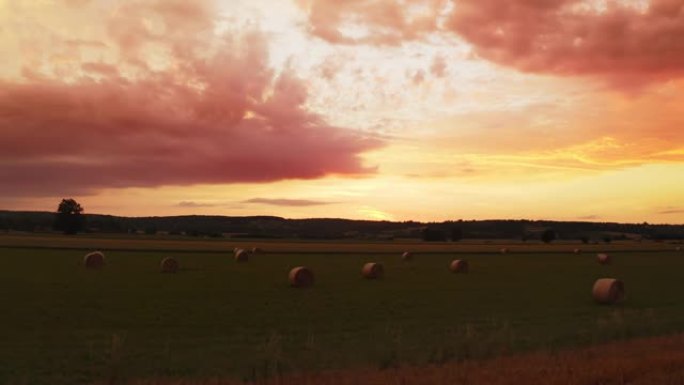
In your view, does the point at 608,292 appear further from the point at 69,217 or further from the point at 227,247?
the point at 69,217

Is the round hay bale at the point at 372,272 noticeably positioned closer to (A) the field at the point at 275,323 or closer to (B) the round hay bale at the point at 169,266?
(A) the field at the point at 275,323

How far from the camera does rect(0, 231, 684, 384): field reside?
13703 mm

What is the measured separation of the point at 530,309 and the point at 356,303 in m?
6.83

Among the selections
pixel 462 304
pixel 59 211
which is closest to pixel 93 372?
pixel 462 304

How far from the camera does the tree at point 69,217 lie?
15675 centimetres

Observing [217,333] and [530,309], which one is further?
[530,309]

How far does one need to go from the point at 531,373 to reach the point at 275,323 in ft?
33.6

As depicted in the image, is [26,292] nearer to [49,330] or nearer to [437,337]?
[49,330]

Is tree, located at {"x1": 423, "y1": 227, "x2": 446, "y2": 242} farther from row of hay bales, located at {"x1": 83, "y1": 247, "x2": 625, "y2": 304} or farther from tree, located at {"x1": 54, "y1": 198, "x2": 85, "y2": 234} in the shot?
row of hay bales, located at {"x1": 83, "y1": 247, "x2": 625, "y2": 304}

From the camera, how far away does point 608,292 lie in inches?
1113

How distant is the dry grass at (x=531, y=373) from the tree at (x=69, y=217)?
158 m

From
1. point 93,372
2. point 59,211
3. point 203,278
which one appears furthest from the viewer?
point 59,211

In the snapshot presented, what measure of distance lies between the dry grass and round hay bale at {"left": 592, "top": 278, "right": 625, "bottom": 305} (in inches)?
583

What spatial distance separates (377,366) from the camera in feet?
43.0
